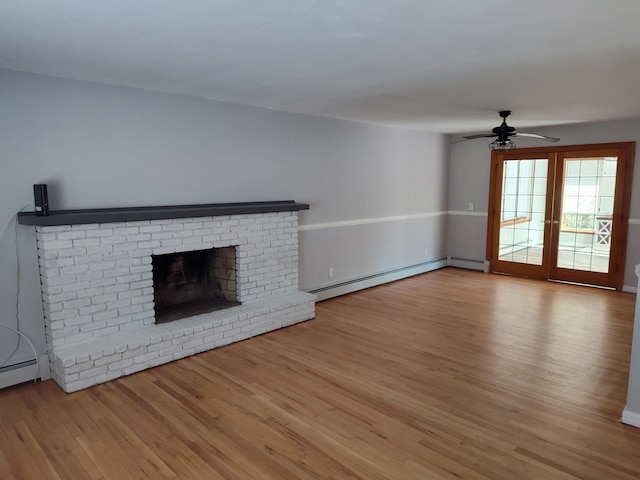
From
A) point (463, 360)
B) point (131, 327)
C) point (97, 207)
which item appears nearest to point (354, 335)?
point (463, 360)

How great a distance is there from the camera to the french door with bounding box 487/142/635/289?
6125 mm

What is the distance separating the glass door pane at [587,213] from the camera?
6195mm

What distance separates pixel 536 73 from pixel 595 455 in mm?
2614

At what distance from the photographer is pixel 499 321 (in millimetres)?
4844

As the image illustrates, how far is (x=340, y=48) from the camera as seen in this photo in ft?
8.61

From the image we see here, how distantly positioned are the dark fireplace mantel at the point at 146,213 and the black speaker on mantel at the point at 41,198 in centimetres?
5

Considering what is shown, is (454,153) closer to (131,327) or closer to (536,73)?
(536,73)

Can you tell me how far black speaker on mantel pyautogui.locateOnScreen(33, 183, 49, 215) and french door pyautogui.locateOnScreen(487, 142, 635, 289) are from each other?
6.46m

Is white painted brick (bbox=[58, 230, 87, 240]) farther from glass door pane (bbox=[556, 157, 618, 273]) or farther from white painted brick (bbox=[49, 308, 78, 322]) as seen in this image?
glass door pane (bbox=[556, 157, 618, 273])

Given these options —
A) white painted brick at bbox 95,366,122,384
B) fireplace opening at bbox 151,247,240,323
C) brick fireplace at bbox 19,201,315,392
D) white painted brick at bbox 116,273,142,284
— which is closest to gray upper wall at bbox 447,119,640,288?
brick fireplace at bbox 19,201,315,392

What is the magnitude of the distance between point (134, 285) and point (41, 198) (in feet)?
3.24

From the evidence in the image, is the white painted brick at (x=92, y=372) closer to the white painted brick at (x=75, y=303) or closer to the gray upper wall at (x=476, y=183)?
the white painted brick at (x=75, y=303)

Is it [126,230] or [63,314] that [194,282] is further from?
[63,314]

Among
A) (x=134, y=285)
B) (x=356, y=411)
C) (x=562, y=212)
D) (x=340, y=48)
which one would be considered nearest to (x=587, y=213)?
(x=562, y=212)
